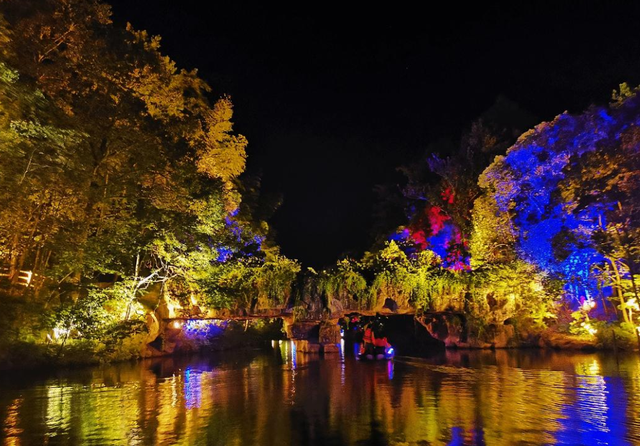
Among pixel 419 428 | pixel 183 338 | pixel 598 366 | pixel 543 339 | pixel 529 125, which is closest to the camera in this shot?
pixel 419 428

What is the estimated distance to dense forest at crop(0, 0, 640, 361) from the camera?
1573 cm

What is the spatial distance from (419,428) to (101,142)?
679 inches

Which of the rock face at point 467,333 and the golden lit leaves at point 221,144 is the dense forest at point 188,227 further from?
the rock face at point 467,333

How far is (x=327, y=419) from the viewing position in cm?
780

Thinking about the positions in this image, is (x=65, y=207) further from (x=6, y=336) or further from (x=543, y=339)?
(x=543, y=339)

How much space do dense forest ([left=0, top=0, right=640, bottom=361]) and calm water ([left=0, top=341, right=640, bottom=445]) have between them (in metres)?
4.71

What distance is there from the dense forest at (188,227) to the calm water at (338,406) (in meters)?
4.71

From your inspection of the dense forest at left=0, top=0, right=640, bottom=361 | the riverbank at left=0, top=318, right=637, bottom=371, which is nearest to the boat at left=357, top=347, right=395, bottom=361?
the riverbank at left=0, top=318, right=637, bottom=371

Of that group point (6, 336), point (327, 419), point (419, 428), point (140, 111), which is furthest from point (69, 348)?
point (419, 428)

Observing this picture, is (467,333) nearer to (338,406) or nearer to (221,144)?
(338,406)

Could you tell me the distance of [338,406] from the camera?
351 inches

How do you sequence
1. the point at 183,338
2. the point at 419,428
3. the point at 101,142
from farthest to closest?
the point at 183,338 → the point at 101,142 → the point at 419,428

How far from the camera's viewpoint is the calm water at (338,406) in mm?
6621

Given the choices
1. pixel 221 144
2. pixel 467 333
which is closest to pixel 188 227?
pixel 221 144
